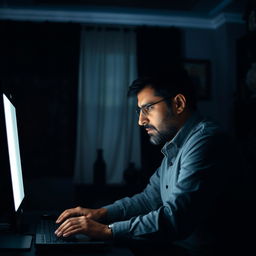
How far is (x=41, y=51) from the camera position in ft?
13.7

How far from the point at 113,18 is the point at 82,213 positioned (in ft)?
10.8

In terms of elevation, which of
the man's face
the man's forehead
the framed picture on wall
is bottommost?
the man's face

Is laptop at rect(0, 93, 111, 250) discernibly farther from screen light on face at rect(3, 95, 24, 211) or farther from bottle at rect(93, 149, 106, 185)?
bottle at rect(93, 149, 106, 185)

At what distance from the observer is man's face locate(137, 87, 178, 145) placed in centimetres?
167

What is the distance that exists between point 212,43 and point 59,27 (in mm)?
1935

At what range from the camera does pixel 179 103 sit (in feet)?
5.50

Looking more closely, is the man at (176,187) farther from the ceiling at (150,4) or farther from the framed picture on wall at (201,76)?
the framed picture on wall at (201,76)

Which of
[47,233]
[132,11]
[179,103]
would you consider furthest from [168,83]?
[132,11]

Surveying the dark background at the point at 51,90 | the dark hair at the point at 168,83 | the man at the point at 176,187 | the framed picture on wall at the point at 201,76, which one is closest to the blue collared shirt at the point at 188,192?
the man at the point at 176,187

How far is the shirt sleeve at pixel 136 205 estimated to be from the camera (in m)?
1.65

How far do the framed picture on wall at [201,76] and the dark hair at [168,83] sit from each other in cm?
292

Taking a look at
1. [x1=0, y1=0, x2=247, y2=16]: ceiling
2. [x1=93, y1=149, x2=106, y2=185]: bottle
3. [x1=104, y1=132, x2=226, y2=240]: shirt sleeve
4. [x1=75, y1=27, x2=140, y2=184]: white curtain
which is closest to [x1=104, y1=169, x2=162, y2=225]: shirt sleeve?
[x1=104, y1=132, x2=226, y2=240]: shirt sleeve

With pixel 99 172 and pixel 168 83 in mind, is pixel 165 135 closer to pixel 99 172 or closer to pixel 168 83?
pixel 168 83

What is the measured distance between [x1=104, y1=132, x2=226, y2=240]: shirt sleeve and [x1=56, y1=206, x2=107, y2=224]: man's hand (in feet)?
1.00
